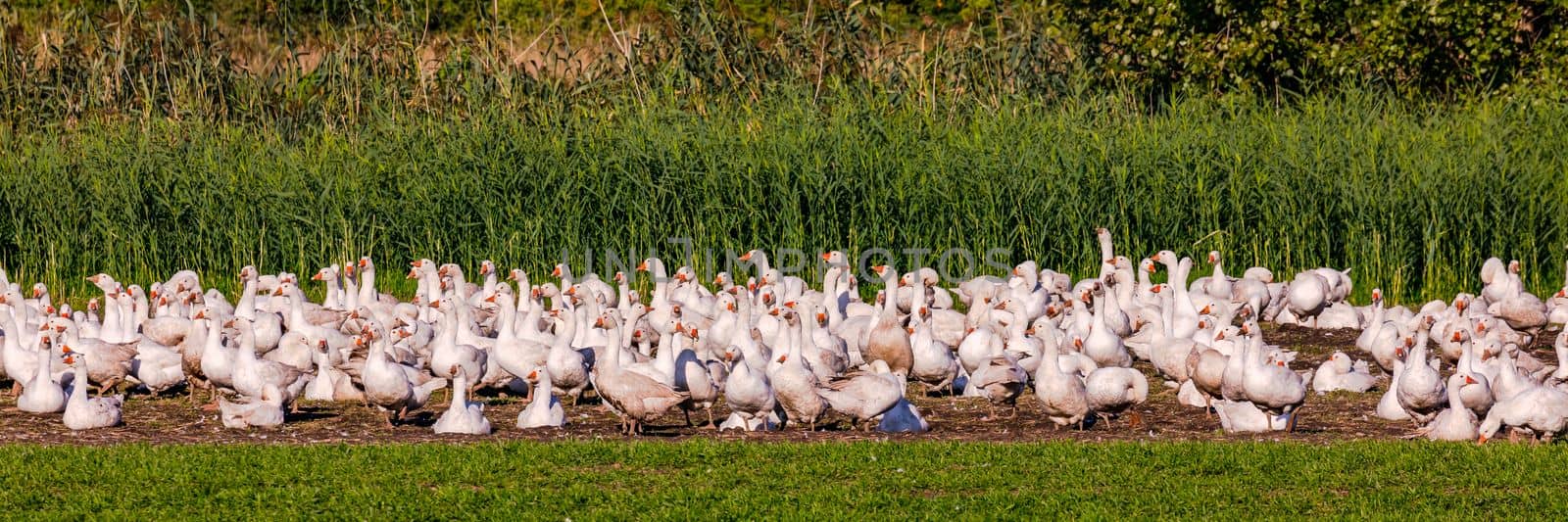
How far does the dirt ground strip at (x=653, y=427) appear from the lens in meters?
11.8

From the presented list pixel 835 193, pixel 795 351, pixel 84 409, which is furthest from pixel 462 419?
pixel 835 193

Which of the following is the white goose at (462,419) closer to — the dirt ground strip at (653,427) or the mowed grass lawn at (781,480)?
the dirt ground strip at (653,427)

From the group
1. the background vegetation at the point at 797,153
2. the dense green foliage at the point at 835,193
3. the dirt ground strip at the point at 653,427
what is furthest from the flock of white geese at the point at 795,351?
the background vegetation at the point at 797,153

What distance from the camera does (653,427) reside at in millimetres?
12492

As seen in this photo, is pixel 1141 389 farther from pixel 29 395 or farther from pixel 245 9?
pixel 245 9

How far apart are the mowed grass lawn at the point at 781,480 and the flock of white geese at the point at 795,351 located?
1014 mm

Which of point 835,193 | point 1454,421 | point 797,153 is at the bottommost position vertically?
point 1454,421

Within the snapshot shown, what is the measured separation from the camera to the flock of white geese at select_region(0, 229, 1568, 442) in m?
12.0

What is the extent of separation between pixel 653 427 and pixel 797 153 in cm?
828

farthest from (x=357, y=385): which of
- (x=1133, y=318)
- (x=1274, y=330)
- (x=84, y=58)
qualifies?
(x=84, y=58)

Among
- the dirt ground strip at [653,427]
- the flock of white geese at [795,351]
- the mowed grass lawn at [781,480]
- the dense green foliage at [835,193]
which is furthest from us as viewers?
the dense green foliage at [835,193]

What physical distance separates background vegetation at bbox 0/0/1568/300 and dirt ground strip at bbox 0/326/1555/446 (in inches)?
245

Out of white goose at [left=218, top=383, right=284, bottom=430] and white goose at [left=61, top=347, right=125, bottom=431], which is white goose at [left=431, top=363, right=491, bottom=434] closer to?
white goose at [left=218, top=383, right=284, bottom=430]

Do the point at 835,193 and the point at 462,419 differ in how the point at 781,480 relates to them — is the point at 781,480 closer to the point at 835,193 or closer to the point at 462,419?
the point at 462,419
